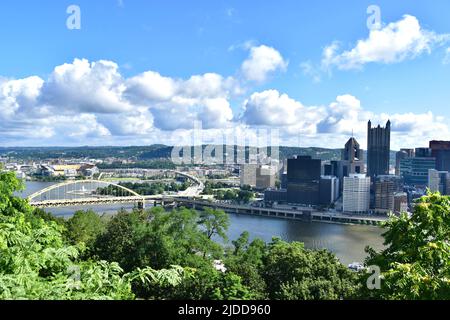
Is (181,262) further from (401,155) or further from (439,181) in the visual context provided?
(401,155)

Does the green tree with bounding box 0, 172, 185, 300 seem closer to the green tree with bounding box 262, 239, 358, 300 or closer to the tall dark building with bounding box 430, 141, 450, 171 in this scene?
the green tree with bounding box 262, 239, 358, 300

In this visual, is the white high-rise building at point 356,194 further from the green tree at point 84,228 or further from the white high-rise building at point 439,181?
the green tree at point 84,228

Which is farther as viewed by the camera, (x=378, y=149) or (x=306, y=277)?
(x=378, y=149)

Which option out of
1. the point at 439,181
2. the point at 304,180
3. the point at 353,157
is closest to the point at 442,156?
the point at 439,181

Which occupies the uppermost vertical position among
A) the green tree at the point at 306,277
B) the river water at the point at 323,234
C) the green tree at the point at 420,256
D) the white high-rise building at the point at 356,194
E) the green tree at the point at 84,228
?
the green tree at the point at 420,256

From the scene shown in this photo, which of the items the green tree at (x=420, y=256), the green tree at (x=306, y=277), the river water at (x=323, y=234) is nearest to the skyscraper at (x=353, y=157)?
the river water at (x=323, y=234)

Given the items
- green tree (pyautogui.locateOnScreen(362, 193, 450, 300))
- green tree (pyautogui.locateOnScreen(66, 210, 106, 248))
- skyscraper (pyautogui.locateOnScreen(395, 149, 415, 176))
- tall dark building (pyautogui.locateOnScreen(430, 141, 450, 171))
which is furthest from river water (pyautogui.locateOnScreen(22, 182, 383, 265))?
skyscraper (pyautogui.locateOnScreen(395, 149, 415, 176))
